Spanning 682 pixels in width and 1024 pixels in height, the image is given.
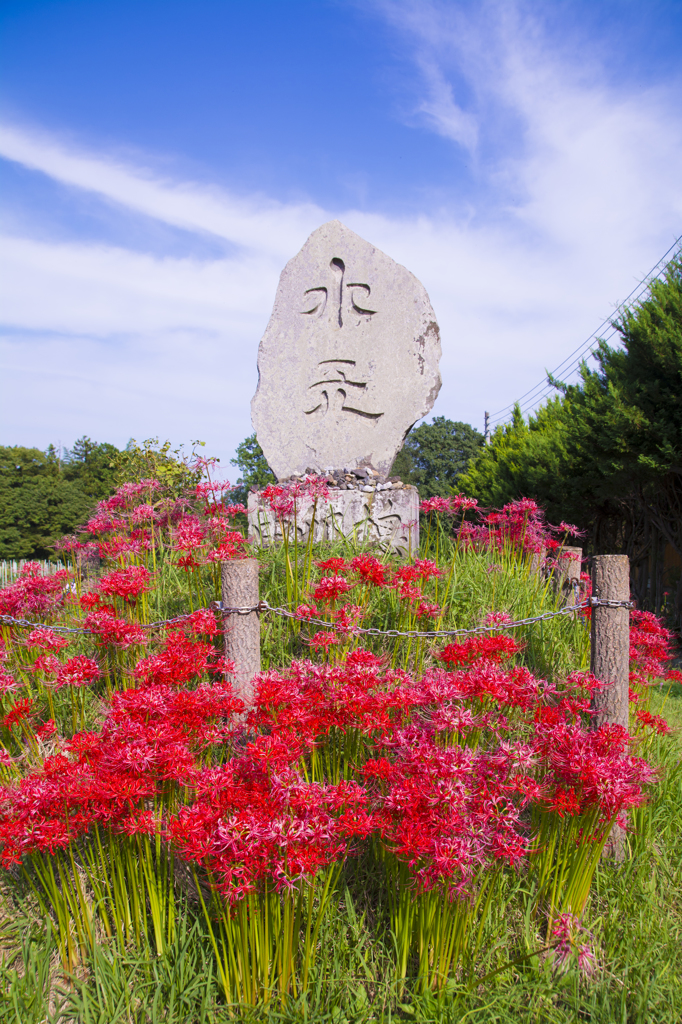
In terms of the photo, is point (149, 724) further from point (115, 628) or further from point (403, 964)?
point (403, 964)

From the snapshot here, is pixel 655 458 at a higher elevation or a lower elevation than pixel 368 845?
higher

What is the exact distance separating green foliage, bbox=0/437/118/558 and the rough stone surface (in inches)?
672

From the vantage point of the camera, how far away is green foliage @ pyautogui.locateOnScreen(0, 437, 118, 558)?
22578mm

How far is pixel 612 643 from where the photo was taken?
2852 millimetres

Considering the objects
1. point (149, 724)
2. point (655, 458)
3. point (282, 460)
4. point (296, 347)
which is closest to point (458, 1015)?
point (149, 724)

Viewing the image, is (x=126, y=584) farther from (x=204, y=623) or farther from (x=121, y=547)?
(x=121, y=547)

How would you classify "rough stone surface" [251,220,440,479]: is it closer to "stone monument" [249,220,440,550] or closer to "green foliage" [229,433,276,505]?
"stone monument" [249,220,440,550]

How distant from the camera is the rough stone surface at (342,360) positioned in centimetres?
520

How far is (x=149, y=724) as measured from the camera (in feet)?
6.73

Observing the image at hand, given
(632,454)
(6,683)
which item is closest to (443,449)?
(632,454)

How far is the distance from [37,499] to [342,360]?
21.6 m

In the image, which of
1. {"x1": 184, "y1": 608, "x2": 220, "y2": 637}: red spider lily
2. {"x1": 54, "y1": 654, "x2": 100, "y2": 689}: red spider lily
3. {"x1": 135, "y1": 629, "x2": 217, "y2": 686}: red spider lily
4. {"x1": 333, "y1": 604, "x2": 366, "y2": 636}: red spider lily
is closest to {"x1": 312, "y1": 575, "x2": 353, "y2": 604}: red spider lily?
{"x1": 333, "y1": 604, "x2": 366, "y2": 636}: red spider lily

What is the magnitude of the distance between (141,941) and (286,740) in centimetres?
112

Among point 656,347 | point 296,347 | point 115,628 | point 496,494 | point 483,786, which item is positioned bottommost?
point 483,786
